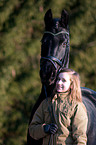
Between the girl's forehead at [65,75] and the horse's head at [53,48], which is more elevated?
the horse's head at [53,48]

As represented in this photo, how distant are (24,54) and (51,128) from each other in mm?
6011

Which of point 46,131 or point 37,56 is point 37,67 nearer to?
point 37,56

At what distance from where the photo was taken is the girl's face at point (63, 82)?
1921 millimetres

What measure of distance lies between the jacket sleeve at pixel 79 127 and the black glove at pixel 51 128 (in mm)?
124

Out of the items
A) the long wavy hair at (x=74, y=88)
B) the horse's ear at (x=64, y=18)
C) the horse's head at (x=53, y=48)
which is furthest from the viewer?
the horse's ear at (x=64, y=18)

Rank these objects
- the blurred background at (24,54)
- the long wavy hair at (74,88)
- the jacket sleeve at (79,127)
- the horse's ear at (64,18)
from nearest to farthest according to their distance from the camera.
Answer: the jacket sleeve at (79,127)
the long wavy hair at (74,88)
the horse's ear at (64,18)
the blurred background at (24,54)

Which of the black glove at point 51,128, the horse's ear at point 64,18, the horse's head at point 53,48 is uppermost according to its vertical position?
the horse's ear at point 64,18

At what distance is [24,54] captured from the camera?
776 cm

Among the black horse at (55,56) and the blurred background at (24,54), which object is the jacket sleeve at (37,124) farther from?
the blurred background at (24,54)

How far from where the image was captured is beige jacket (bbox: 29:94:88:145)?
181cm

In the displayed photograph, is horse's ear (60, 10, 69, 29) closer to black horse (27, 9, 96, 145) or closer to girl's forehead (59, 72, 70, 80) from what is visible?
black horse (27, 9, 96, 145)

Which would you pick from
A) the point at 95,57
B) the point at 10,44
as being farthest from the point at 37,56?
the point at 95,57

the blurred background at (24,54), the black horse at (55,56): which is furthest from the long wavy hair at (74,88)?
the blurred background at (24,54)

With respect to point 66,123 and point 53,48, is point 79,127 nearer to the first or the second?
point 66,123
